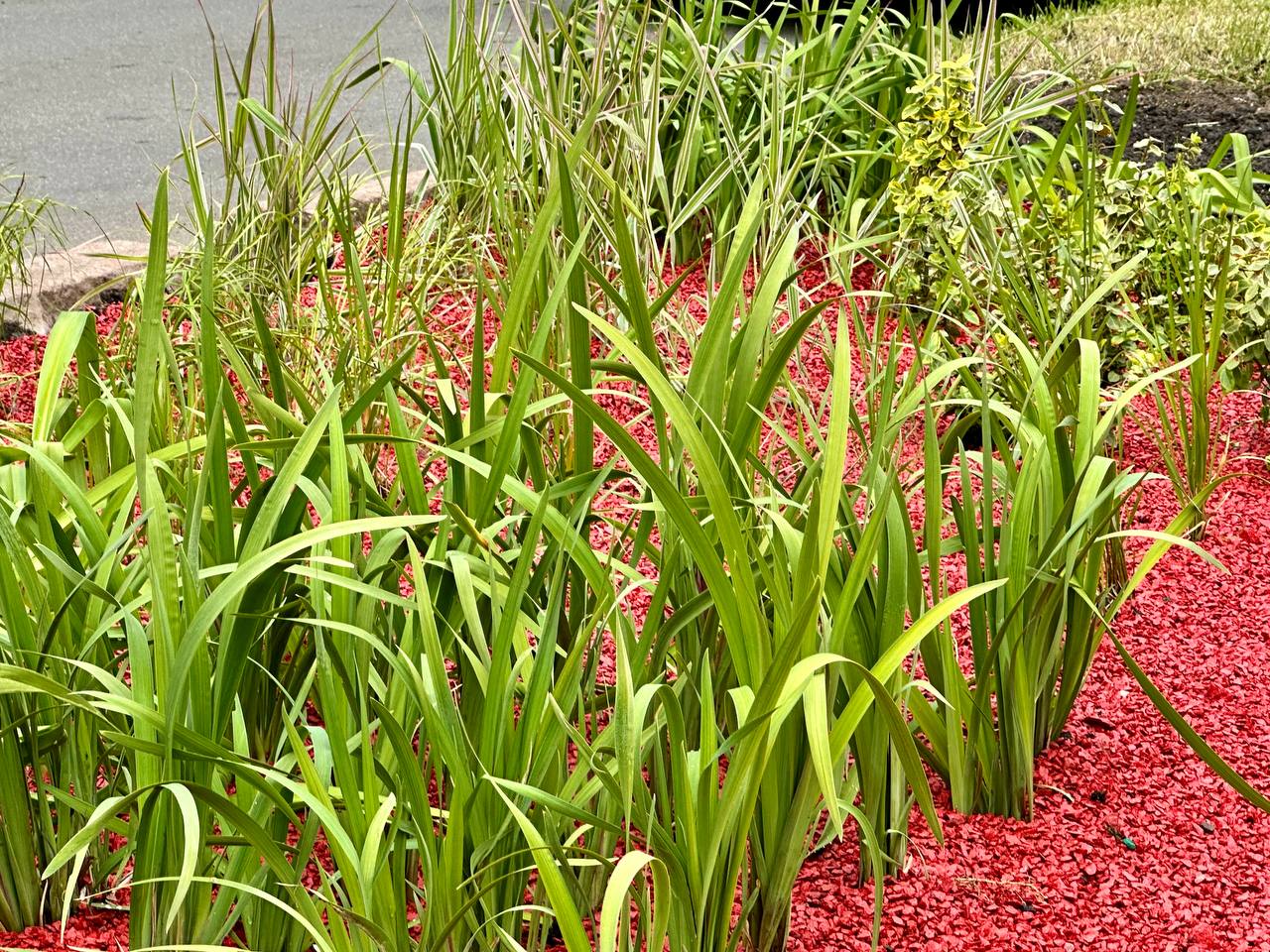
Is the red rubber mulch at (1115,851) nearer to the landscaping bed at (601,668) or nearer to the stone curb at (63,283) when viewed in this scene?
the landscaping bed at (601,668)

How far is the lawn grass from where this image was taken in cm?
498

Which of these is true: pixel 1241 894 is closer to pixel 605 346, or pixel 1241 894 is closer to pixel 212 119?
pixel 605 346

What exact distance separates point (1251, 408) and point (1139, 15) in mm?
3123

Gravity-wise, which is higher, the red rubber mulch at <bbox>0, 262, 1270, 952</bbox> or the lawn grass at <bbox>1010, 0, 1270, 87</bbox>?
the lawn grass at <bbox>1010, 0, 1270, 87</bbox>

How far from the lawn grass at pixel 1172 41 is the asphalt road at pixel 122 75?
2.30m

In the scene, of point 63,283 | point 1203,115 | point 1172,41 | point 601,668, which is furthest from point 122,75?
point 601,668

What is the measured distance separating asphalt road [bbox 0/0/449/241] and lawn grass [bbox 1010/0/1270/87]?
90.5 inches

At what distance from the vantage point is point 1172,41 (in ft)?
17.4

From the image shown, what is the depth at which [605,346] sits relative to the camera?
324 centimetres

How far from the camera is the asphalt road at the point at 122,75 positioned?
5.55 meters

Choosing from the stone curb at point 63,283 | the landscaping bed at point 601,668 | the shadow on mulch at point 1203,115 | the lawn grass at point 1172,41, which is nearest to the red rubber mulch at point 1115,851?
the landscaping bed at point 601,668

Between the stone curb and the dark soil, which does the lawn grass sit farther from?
the stone curb

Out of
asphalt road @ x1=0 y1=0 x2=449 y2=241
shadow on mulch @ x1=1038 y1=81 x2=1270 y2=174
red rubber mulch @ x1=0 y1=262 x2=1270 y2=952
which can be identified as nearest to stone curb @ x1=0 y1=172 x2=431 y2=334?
asphalt road @ x1=0 y1=0 x2=449 y2=241

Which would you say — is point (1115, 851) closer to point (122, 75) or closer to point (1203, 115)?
point (1203, 115)
